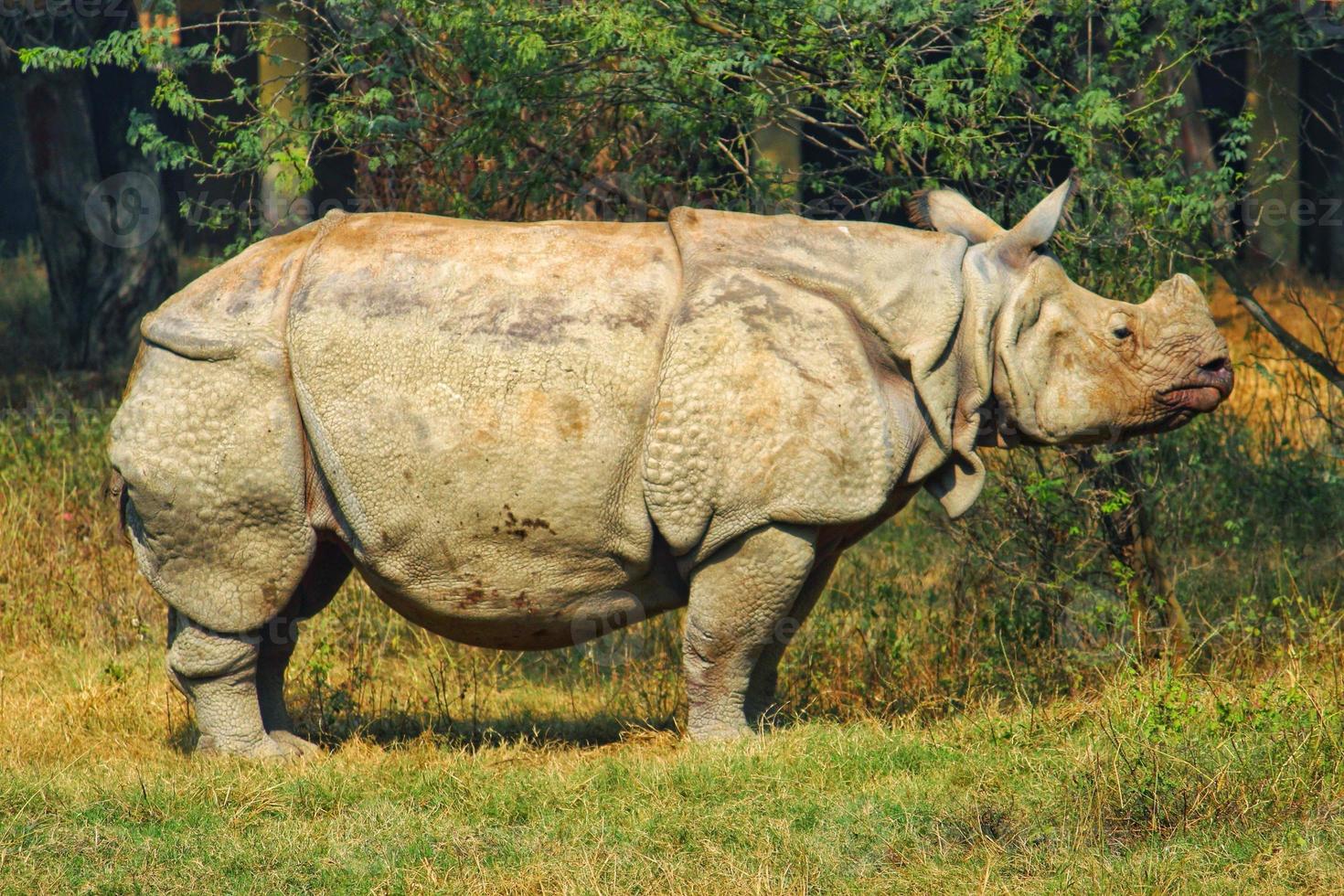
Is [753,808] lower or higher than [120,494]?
lower

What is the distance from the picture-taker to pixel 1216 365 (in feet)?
19.9

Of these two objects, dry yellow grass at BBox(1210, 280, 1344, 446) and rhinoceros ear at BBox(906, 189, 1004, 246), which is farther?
dry yellow grass at BBox(1210, 280, 1344, 446)

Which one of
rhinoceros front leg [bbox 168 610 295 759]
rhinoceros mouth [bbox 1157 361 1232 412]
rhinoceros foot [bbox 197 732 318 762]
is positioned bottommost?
rhinoceros foot [bbox 197 732 318 762]

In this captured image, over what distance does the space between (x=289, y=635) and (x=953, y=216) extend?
292 centimetres

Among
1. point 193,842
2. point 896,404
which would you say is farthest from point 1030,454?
point 193,842

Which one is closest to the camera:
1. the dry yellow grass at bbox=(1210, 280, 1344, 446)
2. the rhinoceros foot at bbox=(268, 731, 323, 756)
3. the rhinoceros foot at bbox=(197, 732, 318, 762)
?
the rhinoceros foot at bbox=(197, 732, 318, 762)

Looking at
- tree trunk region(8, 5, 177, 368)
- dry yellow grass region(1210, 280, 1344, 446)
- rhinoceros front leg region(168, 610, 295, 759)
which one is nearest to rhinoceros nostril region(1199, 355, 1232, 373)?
dry yellow grass region(1210, 280, 1344, 446)

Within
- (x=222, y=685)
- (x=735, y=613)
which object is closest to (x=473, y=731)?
(x=222, y=685)

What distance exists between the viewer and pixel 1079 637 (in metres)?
7.57

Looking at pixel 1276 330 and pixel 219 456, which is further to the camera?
pixel 1276 330

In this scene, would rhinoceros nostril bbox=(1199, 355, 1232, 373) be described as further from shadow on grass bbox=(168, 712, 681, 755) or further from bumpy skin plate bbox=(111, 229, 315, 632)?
bumpy skin plate bbox=(111, 229, 315, 632)

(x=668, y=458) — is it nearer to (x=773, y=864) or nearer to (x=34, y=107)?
(x=773, y=864)

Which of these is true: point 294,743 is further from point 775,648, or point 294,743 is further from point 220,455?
point 775,648

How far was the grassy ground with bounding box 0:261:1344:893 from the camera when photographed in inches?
200
